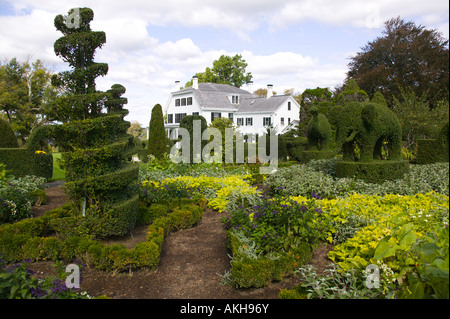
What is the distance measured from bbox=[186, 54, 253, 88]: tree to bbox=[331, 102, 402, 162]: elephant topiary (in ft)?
138

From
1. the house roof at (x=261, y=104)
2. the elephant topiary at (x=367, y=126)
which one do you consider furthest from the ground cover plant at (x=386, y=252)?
the house roof at (x=261, y=104)

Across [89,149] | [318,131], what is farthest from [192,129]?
[89,149]

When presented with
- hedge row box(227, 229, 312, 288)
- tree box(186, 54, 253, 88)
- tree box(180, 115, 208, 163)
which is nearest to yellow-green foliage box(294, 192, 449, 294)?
hedge row box(227, 229, 312, 288)

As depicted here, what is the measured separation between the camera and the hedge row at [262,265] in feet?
13.2

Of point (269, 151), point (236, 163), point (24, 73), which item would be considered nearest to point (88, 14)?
point (236, 163)

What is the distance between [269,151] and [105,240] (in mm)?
14081

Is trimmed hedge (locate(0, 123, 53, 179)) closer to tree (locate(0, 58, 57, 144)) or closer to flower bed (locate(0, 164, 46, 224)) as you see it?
flower bed (locate(0, 164, 46, 224))

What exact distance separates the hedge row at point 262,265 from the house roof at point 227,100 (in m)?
33.4

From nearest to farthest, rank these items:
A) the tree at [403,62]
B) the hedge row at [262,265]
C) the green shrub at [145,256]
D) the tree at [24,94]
A: the hedge row at [262,265] → the green shrub at [145,256] → the tree at [403,62] → the tree at [24,94]

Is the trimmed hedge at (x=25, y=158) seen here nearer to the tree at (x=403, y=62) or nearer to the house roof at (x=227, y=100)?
the tree at (x=403, y=62)

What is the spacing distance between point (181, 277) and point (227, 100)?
37.3 metres

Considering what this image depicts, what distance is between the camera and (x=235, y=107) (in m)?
40.5
